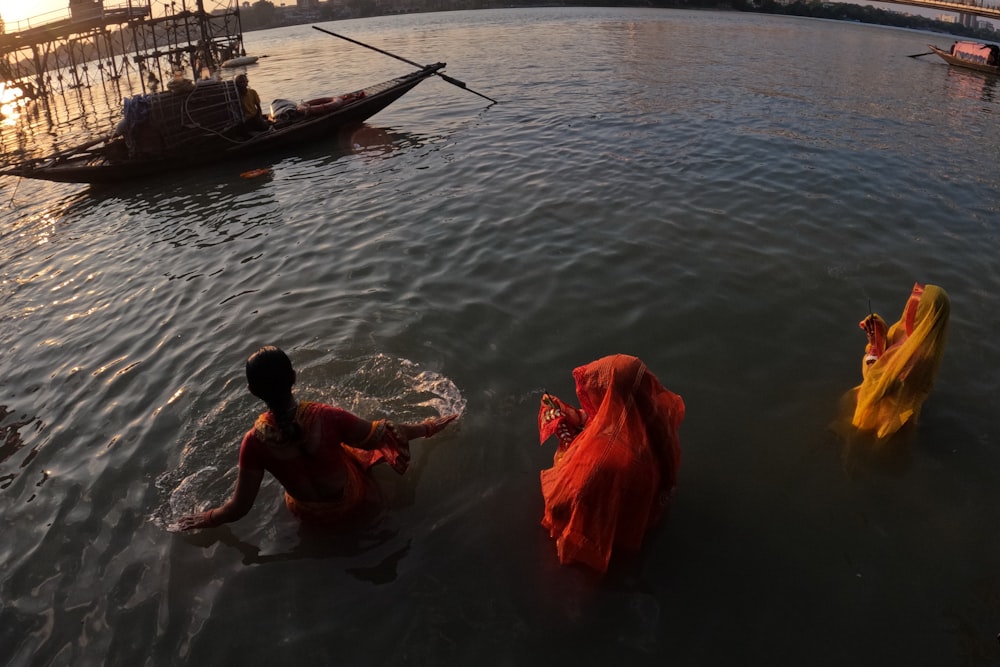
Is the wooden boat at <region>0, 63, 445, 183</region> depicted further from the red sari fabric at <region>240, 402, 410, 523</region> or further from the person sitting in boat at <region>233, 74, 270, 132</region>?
the red sari fabric at <region>240, 402, 410, 523</region>

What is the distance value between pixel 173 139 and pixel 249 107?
202 centimetres

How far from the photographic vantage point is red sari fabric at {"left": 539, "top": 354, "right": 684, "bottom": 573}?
11.3ft

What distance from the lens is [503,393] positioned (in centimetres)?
558

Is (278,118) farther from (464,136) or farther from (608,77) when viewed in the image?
(608,77)

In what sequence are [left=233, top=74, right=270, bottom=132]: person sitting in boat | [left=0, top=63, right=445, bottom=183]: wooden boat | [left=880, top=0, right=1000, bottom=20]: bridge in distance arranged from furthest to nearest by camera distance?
[left=880, top=0, right=1000, bottom=20]: bridge in distance
[left=233, top=74, right=270, bottom=132]: person sitting in boat
[left=0, top=63, right=445, bottom=183]: wooden boat

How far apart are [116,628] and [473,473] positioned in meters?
2.69

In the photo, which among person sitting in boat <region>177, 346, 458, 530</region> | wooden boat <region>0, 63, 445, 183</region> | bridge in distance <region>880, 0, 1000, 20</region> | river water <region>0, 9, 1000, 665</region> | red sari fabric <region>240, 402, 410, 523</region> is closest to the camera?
person sitting in boat <region>177, 346, 458, 530</region>

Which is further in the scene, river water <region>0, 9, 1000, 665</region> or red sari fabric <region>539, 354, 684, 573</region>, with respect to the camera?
river water <region>0, 9, 1000, 665</region>

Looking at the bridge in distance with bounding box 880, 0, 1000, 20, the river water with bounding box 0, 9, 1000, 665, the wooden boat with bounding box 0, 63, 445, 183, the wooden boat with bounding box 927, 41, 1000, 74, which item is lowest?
the river water with bounding box 0, 9, 1000, 665

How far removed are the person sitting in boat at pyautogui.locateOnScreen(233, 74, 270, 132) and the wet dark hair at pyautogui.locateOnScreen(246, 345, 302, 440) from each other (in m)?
13.4

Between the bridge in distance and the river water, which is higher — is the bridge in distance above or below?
above

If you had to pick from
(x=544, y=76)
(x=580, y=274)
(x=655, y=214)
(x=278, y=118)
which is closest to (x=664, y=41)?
(x=544, y=76)

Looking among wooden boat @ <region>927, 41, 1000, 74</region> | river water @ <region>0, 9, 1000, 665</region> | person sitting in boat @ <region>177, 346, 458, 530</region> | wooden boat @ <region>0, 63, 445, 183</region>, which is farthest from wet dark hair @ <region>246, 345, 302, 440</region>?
wooden boat @ <region>927, 41, 1000, 74</region>

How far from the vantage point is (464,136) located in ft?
48.8
